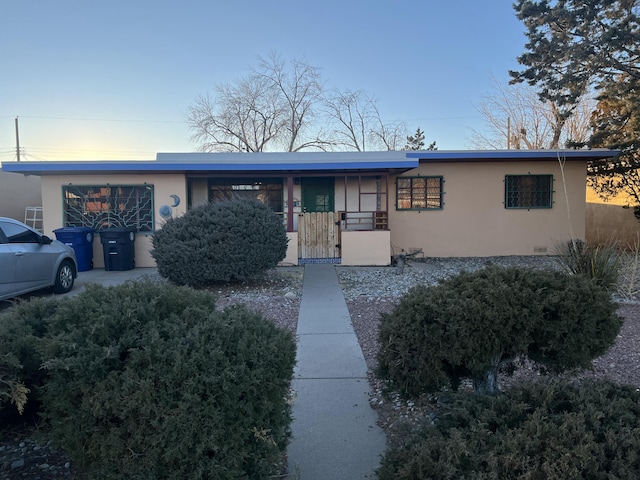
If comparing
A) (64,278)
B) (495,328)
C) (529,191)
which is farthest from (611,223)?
(64,278)

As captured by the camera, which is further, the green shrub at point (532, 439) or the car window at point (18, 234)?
the car window at point (18, 234)

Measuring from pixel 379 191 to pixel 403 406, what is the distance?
10345 mm

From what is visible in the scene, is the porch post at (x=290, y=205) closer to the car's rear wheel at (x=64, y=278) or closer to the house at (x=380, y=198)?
the house at (x=380, y=198)

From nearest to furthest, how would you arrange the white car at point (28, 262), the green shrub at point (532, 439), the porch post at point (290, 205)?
the green shrub at point (532, 439)
the white car at point (28, 262)
the porch post at point (290, 205)

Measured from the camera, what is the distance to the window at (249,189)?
1387cm

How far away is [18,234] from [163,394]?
7.57 meters

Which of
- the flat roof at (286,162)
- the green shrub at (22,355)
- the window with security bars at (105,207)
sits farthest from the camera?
the window with security bars at (105,207)

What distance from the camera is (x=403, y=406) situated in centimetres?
379

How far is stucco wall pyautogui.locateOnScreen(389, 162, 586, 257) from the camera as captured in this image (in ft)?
44.7

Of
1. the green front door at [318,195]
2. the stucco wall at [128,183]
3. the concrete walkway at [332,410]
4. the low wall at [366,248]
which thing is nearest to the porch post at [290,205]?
the low wall at [366,248]

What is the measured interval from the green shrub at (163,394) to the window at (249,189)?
11551 mm

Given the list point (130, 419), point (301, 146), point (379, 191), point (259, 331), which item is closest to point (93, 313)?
point (130, 419)

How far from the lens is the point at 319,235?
12.3 meters

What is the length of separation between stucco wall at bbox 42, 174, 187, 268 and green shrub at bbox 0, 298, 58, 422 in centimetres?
974
